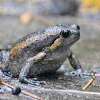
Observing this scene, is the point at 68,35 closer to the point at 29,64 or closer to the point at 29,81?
the point at 29,64

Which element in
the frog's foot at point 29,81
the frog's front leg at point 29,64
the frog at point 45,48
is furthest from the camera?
the frog at point 45,48

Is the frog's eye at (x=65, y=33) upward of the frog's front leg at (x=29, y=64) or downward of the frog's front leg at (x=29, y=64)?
upward

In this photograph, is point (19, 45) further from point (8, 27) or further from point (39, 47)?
point (8, 27)

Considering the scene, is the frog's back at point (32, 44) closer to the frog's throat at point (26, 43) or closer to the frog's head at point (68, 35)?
the frog's throat at point (26, 43)

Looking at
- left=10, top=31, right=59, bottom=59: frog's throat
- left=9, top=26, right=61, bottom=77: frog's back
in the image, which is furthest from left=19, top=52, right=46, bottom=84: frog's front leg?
left=10, top=31, right=59, bottom=59: frog's throat

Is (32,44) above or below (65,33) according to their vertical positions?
below

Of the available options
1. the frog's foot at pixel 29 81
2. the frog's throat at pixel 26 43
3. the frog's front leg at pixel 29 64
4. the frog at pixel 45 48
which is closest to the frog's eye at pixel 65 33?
the frog at pixel 45 48

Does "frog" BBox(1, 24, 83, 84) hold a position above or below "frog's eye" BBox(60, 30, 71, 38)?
below

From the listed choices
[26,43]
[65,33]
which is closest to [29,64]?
[26,43]

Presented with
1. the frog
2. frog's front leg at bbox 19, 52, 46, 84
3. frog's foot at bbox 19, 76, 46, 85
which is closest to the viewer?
frog's foot at bbox 19, 76, 46, 85

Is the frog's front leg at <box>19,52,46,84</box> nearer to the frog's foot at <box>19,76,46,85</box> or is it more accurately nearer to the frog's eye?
the frog's foot at <box>19,76,46,85</box>

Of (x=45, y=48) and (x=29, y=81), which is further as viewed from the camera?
(x=45, y=48)
